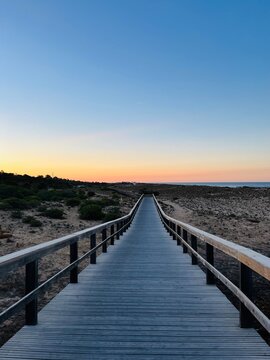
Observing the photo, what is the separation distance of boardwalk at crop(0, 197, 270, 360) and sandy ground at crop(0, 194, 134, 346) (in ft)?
4.11

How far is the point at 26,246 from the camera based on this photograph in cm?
1591

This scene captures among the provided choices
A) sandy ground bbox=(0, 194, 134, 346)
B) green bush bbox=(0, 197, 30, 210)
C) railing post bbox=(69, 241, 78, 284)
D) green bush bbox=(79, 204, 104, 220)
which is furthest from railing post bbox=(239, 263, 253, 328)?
green bush bbox=(0, 197, 30, 210)

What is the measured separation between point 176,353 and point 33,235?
1595cm

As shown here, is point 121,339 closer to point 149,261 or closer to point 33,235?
point 149,261

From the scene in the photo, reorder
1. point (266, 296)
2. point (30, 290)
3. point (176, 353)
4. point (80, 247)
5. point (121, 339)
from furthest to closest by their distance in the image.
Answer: point (80, 247) → point (266, 296) → point (30, 290) → point (121, 339) → point (176, 353)

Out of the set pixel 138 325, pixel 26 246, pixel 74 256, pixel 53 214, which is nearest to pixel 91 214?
pixel 53 214

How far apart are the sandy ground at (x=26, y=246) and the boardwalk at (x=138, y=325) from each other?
4.11ft

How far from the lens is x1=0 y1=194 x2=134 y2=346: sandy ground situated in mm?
8125

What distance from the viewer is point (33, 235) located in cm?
1919

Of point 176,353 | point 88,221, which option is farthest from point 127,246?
point 88,221

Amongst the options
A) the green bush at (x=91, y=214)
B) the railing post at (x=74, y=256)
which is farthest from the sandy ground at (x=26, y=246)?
the railing post at (x=74, y=256)

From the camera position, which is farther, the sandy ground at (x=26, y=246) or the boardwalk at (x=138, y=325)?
the sandy ground at (x=26, y=246)

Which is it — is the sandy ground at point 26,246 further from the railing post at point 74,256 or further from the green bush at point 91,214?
the railing post at point 74,256

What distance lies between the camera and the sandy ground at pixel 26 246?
8.12 m
